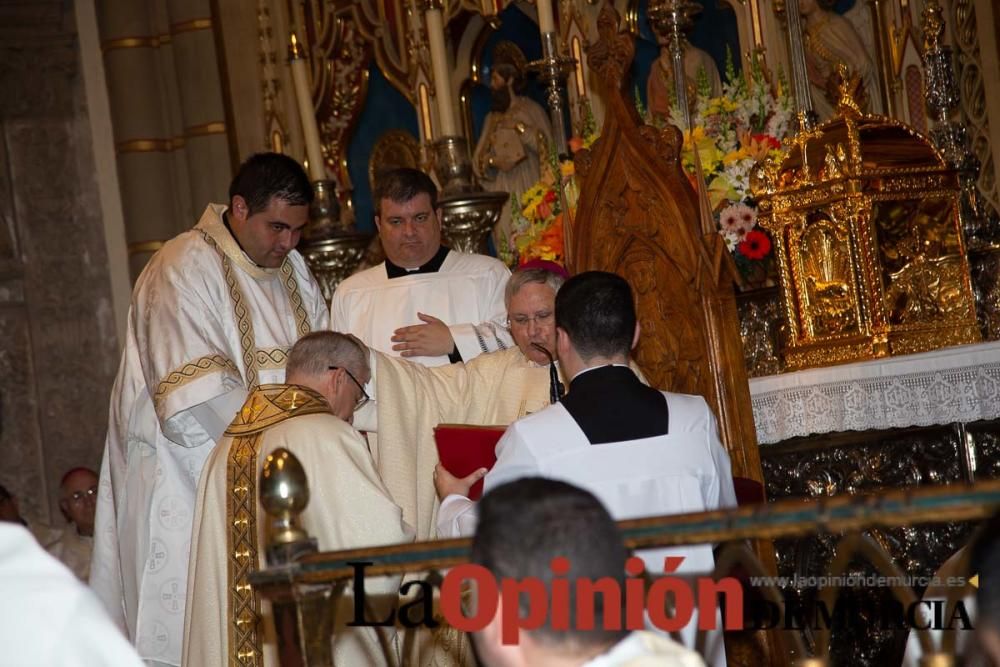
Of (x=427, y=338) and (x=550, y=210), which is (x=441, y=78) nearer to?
(x=550, y=210)

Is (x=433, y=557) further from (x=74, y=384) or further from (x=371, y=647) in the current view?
(x=74, y=384)

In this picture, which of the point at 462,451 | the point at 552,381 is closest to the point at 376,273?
the point at 552,381

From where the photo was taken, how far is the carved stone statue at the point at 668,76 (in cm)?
716

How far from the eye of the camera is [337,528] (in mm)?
4301

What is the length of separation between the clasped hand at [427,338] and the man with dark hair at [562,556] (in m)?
3.78

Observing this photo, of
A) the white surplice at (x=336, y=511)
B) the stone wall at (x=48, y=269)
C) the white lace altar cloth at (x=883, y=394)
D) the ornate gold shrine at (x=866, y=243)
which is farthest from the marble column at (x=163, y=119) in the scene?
the white surplice at (x=336, y=511)

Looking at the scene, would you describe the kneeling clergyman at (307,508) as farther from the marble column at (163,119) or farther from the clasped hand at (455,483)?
the marble column at (163,119)

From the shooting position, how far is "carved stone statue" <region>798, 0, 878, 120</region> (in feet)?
22.3

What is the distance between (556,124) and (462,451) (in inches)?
89.0

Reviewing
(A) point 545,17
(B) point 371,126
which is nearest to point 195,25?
(B) point 371,126

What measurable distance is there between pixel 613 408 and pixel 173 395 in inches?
86.9

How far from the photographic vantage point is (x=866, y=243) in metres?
5.58

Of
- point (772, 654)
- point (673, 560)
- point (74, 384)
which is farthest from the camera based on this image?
point (74, 384)

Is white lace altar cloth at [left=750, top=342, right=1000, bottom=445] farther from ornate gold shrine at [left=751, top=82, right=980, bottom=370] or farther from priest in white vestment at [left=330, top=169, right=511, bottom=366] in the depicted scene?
priest in white vestment at [left=330, top=169, right=511, bottom=366]
